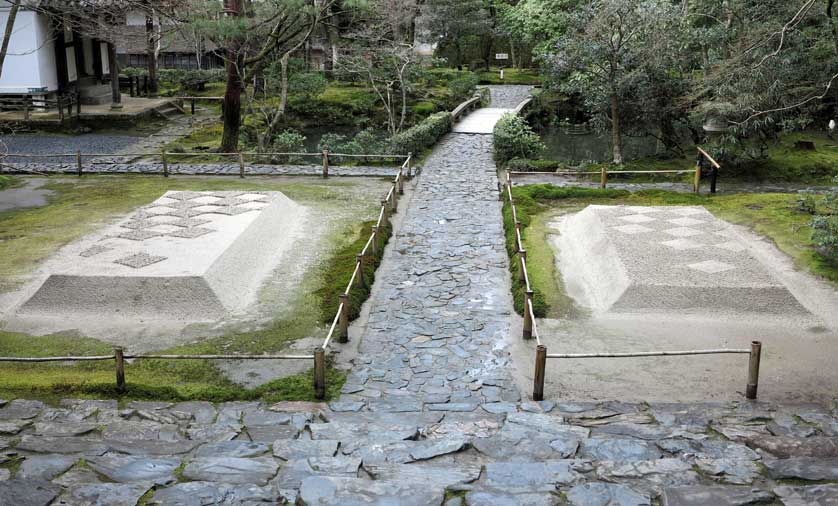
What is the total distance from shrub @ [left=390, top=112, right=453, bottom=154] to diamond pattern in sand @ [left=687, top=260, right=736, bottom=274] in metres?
12.4

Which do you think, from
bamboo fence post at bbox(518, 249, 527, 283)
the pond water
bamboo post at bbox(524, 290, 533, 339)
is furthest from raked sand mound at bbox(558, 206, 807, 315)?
the pond water

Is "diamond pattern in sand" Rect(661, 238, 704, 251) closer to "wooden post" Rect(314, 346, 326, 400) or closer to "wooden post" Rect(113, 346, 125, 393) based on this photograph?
"wooden post" Rect(314, 346, 326, 400)

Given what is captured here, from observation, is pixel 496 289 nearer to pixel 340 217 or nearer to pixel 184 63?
pixel 340 217

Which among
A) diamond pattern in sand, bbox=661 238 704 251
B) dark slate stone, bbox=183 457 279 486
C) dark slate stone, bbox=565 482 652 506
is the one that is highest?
diamond pattern in sand, bbox=661 238 704 251

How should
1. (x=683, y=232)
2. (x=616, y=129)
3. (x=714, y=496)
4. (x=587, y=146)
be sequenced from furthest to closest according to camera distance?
(x=587, y=146)
(x=616, y=129)
(x=683, y=232)
(x=714, y=496)

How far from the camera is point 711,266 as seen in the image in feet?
39.1

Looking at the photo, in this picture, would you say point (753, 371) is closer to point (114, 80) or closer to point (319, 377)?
point (319, 377)

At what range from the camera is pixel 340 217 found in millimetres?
16250

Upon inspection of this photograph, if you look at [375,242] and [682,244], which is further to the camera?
[375,242]

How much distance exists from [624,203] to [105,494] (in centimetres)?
1387

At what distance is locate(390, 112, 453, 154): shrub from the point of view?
2306 centimetres

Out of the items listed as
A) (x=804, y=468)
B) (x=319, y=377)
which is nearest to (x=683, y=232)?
(x=319, y=377)

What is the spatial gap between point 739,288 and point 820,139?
1679 cm

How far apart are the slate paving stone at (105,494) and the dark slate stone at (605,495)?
301 centimetres
